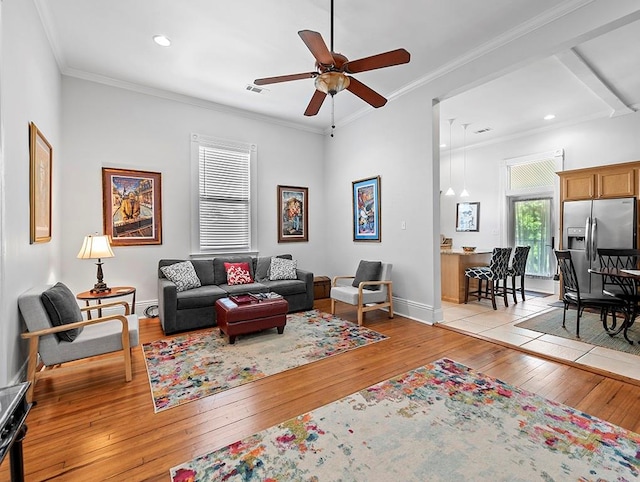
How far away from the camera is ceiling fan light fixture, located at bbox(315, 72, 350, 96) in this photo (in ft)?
7.88

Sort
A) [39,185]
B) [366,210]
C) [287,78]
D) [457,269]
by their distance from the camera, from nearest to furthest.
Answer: [287,78] → [39,185] → [366,210] → [457,269]

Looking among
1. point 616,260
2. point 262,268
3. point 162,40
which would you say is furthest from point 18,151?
point 616,260

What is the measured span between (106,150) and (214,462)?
4232mm

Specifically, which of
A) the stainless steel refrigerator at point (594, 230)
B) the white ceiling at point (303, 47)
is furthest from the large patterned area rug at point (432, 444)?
the stainless steel refrigerator at point (594, 230)

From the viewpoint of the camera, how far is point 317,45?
2.15 metres

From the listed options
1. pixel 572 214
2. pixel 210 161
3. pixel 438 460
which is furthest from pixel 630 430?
pixel 210 161

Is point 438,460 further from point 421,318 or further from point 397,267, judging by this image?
point 397,267

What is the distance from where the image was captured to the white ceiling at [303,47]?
2895 millimetres

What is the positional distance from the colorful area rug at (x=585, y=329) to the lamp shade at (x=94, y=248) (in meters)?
5.25

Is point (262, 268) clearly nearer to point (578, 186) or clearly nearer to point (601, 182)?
point (578, 186)

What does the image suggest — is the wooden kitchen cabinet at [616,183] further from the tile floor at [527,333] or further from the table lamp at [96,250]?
the table lamp at [96,250]

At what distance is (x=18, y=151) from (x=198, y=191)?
8.52 feet

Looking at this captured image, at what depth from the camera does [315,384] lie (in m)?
2.60

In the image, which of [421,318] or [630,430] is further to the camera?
[421,318]
